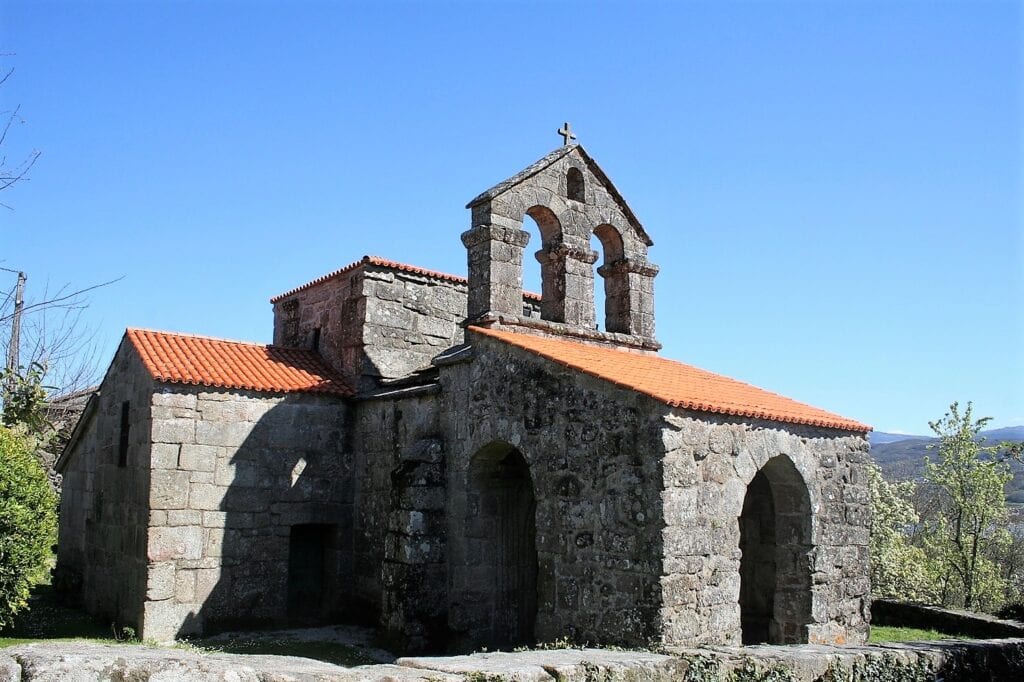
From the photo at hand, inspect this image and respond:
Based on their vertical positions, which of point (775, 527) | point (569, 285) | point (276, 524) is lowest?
point (276, 524)

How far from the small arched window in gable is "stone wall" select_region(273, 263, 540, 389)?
2.85 m

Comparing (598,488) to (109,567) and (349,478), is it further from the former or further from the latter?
(109,567)

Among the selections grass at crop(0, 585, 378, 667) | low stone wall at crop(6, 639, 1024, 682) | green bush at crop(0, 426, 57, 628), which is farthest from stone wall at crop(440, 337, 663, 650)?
green bush at crop(0, 426, 57, 628)

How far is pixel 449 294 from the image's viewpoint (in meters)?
13.6

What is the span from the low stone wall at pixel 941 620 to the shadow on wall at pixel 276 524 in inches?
313

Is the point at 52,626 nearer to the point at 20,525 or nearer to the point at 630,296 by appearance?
the point at 20,525

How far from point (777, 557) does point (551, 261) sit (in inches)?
189

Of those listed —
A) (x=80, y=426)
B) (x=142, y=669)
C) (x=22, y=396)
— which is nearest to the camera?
(x=142, y=669)

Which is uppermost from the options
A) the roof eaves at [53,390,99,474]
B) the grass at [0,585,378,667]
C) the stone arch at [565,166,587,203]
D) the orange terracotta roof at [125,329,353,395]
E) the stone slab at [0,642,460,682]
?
the stone arch at [565,166,587,203]

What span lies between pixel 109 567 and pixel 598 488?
779cm

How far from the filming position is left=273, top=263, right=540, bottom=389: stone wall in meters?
12.6

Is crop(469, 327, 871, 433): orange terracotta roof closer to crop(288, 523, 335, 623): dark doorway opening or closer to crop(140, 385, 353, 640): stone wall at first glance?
crop(140, 385, 353, 640): stone wall

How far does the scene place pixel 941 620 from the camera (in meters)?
12.0

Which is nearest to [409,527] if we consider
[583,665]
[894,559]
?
[583,665]
